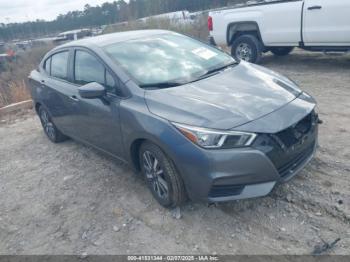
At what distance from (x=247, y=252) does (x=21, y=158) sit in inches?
168

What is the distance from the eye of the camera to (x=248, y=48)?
29.6 feet

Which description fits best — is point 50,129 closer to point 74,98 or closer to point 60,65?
point 60,65

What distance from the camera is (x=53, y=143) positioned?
6.13 meters

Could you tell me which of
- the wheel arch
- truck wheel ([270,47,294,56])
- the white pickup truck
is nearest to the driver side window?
the white pickup truck

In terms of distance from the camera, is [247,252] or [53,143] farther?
[53,143]

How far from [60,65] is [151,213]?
276cm

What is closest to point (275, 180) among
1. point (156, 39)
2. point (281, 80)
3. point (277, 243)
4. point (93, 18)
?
point (277, 243)

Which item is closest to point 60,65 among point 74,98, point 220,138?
point 74,98

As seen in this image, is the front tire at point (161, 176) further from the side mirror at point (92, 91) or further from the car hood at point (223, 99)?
the side mirror at point (92, 91)

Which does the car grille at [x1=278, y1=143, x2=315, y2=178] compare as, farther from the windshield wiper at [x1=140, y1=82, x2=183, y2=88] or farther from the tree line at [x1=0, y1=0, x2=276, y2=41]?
the tree line at [x1=0, y1=0, x2=276, y2=41]

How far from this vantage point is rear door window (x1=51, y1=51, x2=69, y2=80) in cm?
496

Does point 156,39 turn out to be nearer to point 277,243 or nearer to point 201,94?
point 201,94

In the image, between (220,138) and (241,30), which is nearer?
(220,138)

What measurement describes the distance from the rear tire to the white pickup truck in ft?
14.9
